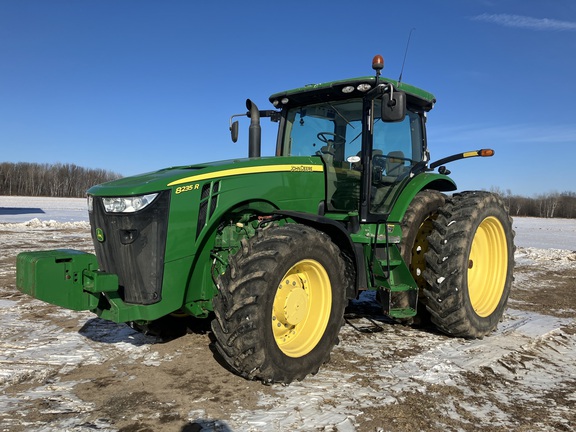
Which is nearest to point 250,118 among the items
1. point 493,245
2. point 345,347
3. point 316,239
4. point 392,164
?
point 392,164

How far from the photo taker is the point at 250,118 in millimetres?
5137

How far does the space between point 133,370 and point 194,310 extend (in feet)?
2.29

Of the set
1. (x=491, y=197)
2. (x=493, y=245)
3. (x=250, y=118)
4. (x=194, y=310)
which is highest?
(x=250, y=118)

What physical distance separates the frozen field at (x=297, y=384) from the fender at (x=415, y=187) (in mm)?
1272

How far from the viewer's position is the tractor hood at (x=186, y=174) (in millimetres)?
3322

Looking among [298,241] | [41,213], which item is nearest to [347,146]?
[298,241]

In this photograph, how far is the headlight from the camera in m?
3.28

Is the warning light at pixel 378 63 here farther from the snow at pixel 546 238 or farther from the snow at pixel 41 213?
the snow at pixel 41 213

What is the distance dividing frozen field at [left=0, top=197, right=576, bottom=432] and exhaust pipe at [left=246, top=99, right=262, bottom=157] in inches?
77.5

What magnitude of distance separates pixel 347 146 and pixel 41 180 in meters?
87.5

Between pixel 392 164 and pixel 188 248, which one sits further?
pixel 392 164

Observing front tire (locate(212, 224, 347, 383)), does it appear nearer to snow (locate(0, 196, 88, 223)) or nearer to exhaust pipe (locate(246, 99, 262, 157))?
exhaust pipe (locate(246, 99, 262, 157))

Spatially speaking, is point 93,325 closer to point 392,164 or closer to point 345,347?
point 345,347

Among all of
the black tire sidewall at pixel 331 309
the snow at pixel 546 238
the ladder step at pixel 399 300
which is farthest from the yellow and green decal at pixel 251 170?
the snow at pixel 546 238
